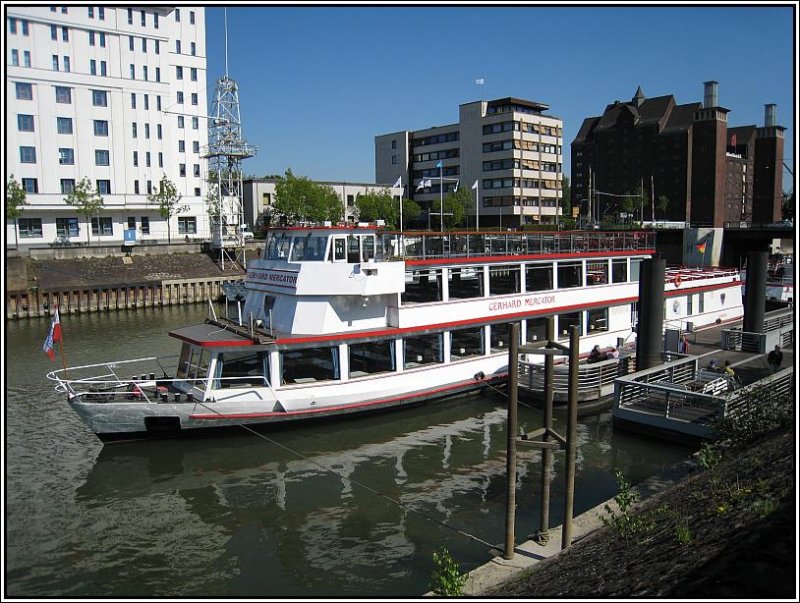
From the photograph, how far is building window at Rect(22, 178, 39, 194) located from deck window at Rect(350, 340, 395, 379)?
43.8m

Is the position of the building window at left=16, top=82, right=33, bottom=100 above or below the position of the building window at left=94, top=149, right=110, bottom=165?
above

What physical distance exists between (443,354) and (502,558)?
Answer: 10.2m

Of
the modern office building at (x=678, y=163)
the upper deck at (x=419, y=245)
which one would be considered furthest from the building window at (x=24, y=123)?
the modern office building at (x=678, y=163)

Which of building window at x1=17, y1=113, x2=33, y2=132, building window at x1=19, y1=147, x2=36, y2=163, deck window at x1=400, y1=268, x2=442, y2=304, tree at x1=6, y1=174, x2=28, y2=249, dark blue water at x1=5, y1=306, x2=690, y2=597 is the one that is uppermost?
building window at x1=17, y1=113, x2=33, y2=132

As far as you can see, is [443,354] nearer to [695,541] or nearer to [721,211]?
[695,541]

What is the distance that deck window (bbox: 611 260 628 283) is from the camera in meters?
25.8

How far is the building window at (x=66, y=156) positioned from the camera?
2030 inches

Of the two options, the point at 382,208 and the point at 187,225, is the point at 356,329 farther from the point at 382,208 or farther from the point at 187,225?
the point at 382,208

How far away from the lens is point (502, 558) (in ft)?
34.9

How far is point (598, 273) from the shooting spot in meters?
25.6

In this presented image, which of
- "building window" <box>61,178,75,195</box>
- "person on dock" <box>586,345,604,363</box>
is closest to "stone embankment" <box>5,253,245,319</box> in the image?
"building window" <box>61,178,75,195</box>

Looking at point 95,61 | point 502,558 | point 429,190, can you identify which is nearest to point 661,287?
point 502,558

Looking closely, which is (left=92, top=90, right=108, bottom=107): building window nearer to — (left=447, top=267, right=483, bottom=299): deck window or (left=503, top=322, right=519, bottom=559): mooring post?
(left=447, top=267, right=483, bottom=299): deck window

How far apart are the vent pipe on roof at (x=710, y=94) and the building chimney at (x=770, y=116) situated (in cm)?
2720
